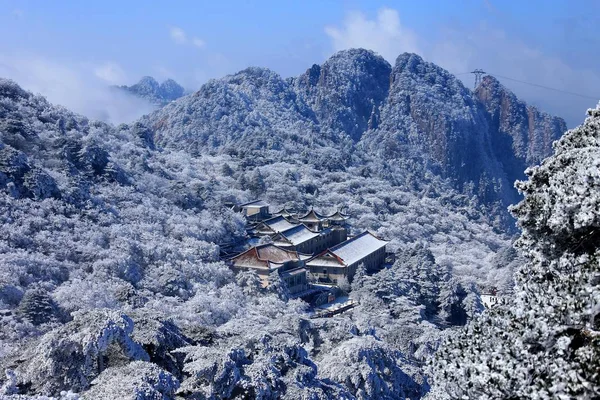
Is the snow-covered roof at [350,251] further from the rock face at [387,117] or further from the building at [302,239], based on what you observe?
the rock face at [387,117]

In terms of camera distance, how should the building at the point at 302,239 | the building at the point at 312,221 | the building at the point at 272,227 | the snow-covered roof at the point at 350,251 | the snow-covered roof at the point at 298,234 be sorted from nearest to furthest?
the snow-covered roof at the point at 350,251 → the building at the point at 302,239 → the snow-covered roof at the point at 298,234 → the building at the point at 272,227 → the building at the point at 312,221

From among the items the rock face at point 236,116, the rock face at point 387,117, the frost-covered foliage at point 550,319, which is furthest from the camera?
the rock face at point 387,117

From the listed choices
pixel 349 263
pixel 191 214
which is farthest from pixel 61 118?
pixel 349 263

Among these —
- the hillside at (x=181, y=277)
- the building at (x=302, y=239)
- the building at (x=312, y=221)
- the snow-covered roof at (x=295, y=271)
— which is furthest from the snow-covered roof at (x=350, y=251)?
the building at (x=312, y=221)

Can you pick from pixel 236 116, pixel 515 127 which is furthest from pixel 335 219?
pixel 515 127

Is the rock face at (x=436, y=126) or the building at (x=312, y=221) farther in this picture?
the rock face at (x=436, y=126)

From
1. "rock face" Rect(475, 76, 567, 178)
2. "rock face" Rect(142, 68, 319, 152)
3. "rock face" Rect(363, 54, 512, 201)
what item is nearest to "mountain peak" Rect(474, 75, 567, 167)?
"rock face" Rect(475, 76, 567, 178)

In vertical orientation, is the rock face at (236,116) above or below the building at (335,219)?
above
